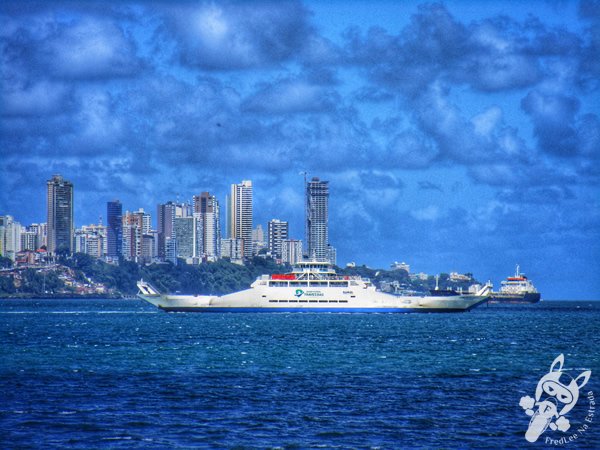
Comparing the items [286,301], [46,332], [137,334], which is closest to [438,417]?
[137,334]

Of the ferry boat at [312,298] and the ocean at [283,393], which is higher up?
the ferry boat at [312,298]

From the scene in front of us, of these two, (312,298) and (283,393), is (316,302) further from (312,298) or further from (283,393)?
(283,393)

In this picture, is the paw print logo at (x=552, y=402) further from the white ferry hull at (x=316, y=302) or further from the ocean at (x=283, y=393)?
the white ferry hull at (x=316, y=302)

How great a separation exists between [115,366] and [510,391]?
23.5 m

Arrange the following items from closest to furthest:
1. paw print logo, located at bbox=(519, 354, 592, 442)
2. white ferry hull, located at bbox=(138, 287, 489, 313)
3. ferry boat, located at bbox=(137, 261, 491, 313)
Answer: paw print logo, located at bbox=(519, 354, 592, 442)
white ferry hull, located at bbox=(138, 287, 489, 313)
ferry boat, located at bbox=(137, 261, 491, 313)

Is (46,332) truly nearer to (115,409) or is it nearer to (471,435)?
(115,409)

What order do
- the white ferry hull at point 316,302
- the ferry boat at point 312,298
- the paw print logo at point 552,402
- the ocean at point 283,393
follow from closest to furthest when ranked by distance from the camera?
the ocean at point 283,393 → the paw print logo at point 552,402 → the white ferry hull at point 316,302 → the ferry boat at point 312,298

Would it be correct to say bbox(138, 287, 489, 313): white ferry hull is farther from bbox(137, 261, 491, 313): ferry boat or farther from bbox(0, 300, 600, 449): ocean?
bbox(0, 300, 600, 449): ocean

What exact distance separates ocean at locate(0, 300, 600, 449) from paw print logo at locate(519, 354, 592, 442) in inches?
16.5

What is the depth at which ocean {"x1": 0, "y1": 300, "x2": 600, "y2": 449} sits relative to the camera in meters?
33.5

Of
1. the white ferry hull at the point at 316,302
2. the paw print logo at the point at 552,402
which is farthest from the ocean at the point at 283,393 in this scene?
the white ferry hull at the point at 316,302

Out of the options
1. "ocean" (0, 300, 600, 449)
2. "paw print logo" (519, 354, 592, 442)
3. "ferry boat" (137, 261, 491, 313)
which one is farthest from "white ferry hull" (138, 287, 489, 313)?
"paw print logo" (519, 354, 592, 442)

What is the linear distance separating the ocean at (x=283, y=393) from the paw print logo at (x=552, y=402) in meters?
0.42

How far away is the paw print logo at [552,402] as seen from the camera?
1393 inches
